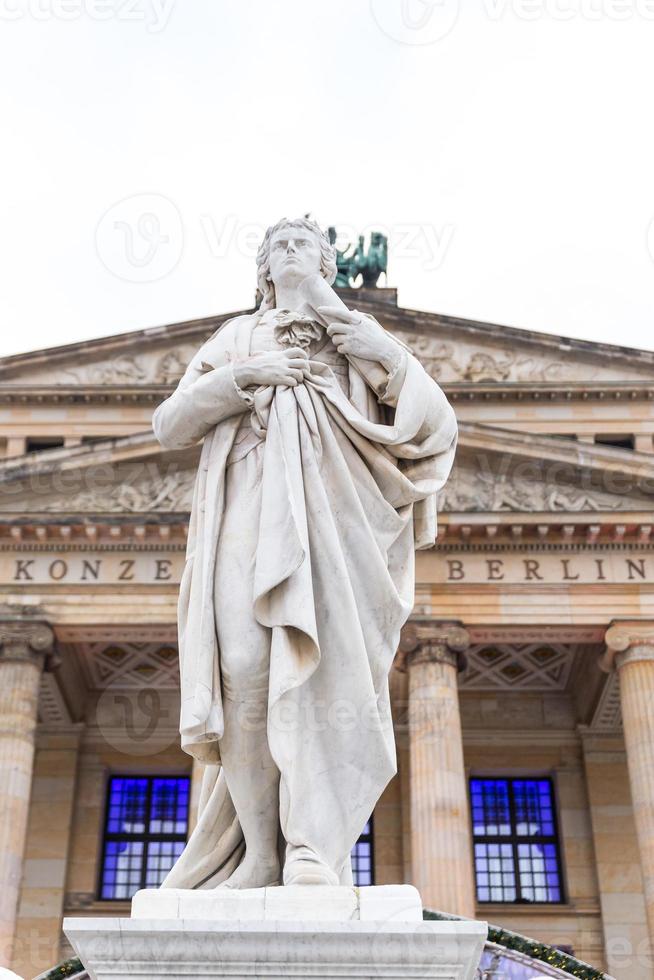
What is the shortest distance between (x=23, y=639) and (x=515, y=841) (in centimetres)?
1341

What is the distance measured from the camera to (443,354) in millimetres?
39281

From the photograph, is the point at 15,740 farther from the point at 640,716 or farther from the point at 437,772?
the point at 640,716

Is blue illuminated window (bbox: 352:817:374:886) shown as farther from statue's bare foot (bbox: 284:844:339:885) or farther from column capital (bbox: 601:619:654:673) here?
statue's bare foot (bbox: 284:844:339:885)

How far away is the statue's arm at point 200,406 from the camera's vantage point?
484 centimetres

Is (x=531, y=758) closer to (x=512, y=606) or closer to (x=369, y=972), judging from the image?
(x=512, y=606)

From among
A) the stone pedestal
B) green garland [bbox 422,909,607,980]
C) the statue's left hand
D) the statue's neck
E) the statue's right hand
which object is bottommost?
the stone pedestal

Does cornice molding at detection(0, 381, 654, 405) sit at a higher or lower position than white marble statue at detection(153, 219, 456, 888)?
higher

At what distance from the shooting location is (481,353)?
39375 mm

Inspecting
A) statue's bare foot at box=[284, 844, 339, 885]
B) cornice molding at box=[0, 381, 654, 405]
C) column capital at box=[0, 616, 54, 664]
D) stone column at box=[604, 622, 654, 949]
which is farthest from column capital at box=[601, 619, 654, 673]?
statue's bare foot at box=[284, 844, 339, 885]

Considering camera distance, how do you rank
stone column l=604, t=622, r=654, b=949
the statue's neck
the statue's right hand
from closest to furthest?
the statue's right hand → the statue's neck → stone column l=604, t=622, r=654, b=949

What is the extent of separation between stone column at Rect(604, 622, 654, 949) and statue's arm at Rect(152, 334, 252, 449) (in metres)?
24.1

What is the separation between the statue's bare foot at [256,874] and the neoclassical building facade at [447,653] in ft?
75.9

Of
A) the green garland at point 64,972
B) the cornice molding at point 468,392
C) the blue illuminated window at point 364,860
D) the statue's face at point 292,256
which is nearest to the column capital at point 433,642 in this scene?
the blue illuminated window at point 364,860

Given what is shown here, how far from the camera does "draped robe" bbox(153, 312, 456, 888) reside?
4.32 m
